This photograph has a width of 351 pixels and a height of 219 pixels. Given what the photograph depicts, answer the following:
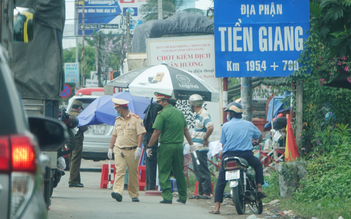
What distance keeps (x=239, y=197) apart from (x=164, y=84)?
3.96 meters

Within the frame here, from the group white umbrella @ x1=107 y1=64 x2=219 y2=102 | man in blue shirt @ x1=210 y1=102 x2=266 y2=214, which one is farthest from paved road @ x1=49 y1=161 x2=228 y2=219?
white umbrella @ x1=107 y1=64 x2=219 y2=102

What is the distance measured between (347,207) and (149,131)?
186 inches

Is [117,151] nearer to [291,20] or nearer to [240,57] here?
[240,57]

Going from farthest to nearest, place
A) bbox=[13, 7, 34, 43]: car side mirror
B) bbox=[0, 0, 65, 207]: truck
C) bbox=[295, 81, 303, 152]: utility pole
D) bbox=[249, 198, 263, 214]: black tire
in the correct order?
bbox=[295, 81, 303, 152]: utility pole → bbox=[249, 198, 263, 214]: black tire → bbox=[0, 0, 65, 207]: truck → bbox=[13, 7, 34, 43]: car side mirror

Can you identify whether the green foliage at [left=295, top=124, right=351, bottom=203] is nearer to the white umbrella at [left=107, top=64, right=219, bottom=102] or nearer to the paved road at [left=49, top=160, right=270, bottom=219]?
the paved road at [left=49, top=160, right=270, bottom=219]

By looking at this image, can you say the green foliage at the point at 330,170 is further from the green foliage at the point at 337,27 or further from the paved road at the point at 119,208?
the green foliage at the point at 337,27

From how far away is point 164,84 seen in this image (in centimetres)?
1170

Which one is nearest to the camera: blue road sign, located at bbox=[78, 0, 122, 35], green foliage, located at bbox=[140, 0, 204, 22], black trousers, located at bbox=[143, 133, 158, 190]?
black trousers, located at bbox=[143, 133, 158, 190]

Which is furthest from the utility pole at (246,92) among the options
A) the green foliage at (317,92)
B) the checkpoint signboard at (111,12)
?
the checkpoint signboard at (111,12)

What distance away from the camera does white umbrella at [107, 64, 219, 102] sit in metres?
11.6

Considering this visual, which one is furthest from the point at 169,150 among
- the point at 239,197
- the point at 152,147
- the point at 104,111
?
the point at 104,111

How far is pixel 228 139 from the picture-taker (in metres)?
8.68

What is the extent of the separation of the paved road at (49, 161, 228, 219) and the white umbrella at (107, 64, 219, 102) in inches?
83.1

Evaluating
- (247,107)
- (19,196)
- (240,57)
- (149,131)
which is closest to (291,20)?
(240,57)
